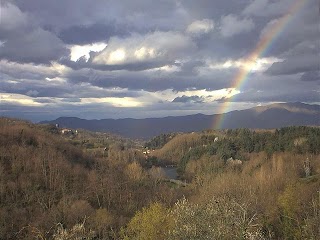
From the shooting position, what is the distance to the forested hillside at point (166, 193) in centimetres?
2673

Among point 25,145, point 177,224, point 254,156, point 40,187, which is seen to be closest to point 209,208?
point 177,224

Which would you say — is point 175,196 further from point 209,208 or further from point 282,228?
point 209,208

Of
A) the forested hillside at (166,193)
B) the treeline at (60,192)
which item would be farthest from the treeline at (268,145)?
the treeline at (60,192)

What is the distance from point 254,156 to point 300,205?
250 ft

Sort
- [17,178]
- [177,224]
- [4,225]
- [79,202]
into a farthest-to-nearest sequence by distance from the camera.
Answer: [17,178], [79,202], [4,225], [177,224]

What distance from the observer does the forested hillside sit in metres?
26.7

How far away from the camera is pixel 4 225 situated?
208ft

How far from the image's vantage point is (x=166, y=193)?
3369 inches

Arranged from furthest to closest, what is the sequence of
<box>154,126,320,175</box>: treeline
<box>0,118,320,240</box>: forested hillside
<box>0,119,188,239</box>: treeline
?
1. <box>154,126,320,175</box>: treeline
2. <box>0,119,188,239</box>: treeline
3. <box>0,118,320,240</box>: forested hillside

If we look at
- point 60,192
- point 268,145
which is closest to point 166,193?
point 60,192

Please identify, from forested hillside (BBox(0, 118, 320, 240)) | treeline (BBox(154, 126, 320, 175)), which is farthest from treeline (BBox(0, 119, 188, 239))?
treeline (BBox(154, 126, 320, 175))

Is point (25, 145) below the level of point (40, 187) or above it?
above

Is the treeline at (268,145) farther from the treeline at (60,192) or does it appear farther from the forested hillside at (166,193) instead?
the treeline at (60,192)

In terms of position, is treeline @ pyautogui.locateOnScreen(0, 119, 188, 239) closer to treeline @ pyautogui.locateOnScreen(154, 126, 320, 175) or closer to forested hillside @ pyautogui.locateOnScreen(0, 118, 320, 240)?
forested hillside @ pyautogui.locateOnScreen(0, 118, 320, 240)
